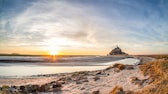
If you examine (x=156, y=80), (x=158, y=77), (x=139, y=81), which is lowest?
(x=139, y=81)

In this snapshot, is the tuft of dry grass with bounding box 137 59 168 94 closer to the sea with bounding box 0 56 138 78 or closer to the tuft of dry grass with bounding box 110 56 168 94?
the tuft of dry grass with bounding box 110 56 168 94

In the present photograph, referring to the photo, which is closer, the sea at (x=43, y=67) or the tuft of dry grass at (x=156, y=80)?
the tuft of dry grass at (x=156, y=80)

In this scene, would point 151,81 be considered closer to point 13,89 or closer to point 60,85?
point 60,85

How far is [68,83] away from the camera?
17938 mm

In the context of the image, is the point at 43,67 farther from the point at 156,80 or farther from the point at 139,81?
the point at 156,80

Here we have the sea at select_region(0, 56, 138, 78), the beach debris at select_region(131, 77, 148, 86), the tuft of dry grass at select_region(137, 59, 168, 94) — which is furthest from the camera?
the sea at select_region(0, 56, 138, 78)

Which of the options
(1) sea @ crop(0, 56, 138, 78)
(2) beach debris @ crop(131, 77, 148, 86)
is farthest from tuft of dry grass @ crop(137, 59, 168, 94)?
(1) sea @ crop(0, 56, 138, 78)

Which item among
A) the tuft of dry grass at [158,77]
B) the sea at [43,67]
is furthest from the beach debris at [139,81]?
the sea at [43,67]

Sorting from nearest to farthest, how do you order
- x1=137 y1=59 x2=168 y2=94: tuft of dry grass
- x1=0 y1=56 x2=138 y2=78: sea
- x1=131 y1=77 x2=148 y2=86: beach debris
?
1. x1=137 y1=59 x2=168 y2=94: tuft of dry grass
2. x1=131 y1=77 x2=148 y2=86: beach debris
3. x1=0 y1=56 x2=138 y2=78: sea

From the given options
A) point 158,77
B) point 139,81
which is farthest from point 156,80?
point 139,81

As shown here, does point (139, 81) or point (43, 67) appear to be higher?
point (43, 67)

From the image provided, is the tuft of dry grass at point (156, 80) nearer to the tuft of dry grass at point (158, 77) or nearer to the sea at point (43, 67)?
the tuft of dry grass at point (158, 77)

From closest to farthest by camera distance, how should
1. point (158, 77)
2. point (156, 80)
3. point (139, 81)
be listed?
1. point (156, 80)
2. point (158, 77)
3. point (139, 81)

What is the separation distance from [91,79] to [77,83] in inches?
59.1
